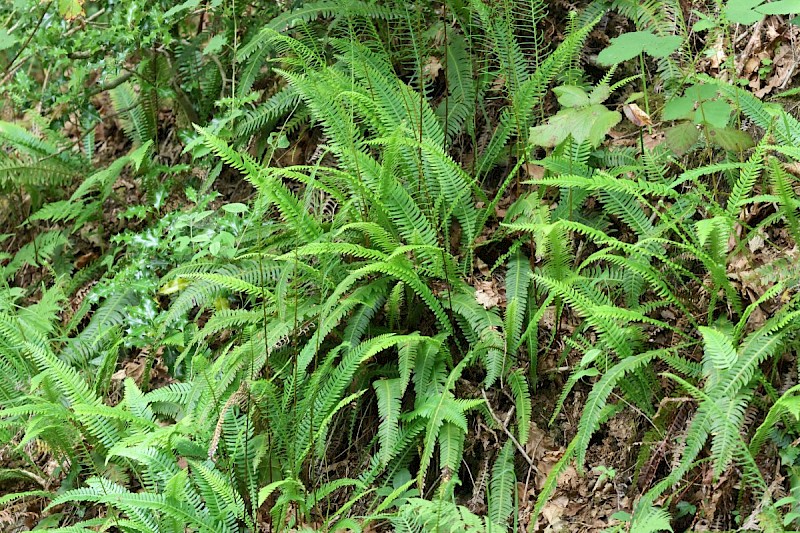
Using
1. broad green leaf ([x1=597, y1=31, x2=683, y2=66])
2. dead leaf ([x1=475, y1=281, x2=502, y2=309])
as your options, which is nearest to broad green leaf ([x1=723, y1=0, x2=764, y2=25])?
broad green leaf ([x1=597, y1=31, x2=683, y2=66])

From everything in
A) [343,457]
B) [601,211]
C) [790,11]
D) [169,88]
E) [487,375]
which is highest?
[790,11]

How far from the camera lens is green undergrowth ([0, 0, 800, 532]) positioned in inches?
112

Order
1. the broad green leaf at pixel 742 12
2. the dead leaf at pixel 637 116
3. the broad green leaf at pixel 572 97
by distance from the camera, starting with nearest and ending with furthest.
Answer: the broad green leaf at pixel 742 12 < the broad green leaf at pixel 572 97 < the dead leaf at pixel 637 116

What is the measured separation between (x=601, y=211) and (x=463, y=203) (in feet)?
2.11

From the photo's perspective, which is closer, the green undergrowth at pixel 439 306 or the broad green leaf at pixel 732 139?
the green undergrowth at pixel 439 306

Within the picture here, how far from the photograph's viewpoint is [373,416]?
3436 mm

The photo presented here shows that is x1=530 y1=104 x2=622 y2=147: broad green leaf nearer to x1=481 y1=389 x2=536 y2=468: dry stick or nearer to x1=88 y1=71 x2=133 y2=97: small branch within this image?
x1=481 y1=389 x2=536 y2=468: dry stick

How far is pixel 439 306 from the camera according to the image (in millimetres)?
3275

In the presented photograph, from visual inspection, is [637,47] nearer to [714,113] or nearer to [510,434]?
[714,113]

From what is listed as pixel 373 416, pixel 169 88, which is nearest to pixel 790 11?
pixel 373 416

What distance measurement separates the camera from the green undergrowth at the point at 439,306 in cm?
284

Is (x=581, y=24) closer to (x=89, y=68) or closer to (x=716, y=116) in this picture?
(x=716, y=116)

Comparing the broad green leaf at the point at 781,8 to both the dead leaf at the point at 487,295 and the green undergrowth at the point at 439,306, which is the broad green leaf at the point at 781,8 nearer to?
the green undergrowth at the point at 439,306

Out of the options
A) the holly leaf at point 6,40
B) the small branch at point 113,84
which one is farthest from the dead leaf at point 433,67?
the holly leaf at point 6,40
